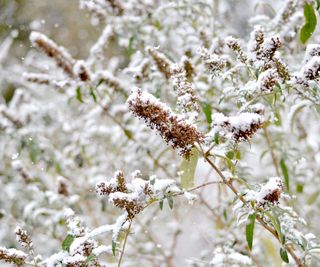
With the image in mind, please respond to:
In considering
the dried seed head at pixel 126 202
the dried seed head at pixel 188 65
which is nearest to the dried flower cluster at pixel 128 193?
the dried seed head at pixel 126 202

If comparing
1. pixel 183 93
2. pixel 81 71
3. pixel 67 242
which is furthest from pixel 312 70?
pixel 81 71

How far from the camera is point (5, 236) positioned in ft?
10.7

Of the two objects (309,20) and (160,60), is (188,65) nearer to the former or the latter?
(160,60)

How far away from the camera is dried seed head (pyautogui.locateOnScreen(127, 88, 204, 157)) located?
3.62ft

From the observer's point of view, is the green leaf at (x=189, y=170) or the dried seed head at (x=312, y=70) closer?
the dried seed head at (x=312, y=70)

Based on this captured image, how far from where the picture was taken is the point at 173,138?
3.76 ft

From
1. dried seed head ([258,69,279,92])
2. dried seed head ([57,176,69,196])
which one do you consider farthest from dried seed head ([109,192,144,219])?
dried seed head ([57,176,69,196])

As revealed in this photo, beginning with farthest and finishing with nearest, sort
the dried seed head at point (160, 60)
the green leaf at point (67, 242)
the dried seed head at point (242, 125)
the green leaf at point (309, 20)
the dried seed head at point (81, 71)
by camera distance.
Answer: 1. the dried seed head at point (81, 71)
2. the dried seed head at point (160, 60)
3. the green leaf at point (309, 20)
4. the green leaf at point (67, 242)
5. the dried seed head at point (242, 125)

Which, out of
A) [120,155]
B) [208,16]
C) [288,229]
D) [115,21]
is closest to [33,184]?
[120,155]

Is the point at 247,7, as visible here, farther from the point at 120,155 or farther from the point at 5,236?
the point at 5,236

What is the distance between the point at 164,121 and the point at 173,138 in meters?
0.05

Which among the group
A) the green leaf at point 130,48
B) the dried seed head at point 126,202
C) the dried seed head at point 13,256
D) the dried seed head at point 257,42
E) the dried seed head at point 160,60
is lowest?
the dried seed head at point 13,256

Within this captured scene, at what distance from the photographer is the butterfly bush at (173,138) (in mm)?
1240

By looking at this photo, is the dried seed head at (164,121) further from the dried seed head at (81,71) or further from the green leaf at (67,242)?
the dried seed head at (81,71)
